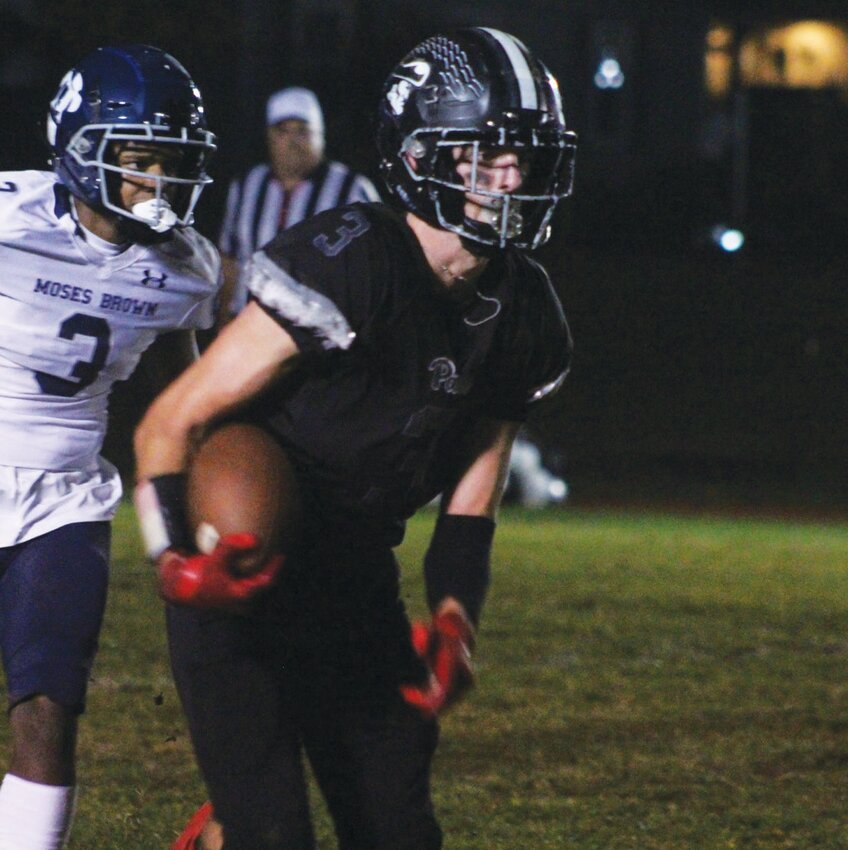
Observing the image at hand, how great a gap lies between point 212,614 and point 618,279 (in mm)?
18096

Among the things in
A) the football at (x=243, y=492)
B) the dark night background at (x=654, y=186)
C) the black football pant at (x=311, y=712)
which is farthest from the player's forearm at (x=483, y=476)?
the dark night background at (x=654, y=186)

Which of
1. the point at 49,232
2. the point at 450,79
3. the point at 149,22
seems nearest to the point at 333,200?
the point at 49,232

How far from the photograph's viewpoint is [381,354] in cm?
297

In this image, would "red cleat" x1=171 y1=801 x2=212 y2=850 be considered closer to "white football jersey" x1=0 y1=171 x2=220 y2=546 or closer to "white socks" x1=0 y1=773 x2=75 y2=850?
"white socks" x1=0 y1=773 x2=75 y2=850

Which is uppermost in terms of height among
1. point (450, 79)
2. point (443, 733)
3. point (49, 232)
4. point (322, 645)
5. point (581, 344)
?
point (450, 79)

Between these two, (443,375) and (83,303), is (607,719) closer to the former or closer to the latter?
(83,303)

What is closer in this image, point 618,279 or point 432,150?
point 432,150

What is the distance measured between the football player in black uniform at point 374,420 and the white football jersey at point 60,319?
0.73 m

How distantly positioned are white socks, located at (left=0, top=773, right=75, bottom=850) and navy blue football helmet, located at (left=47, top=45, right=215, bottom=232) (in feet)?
3.76

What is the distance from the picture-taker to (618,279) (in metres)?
20.8

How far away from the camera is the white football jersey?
141 inches

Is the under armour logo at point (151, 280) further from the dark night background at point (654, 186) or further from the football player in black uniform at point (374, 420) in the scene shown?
the dark night background at point (654, 186)

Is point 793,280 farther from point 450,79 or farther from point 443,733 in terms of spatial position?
point 450,79

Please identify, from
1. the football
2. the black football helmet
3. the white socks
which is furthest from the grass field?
the black football helmet
